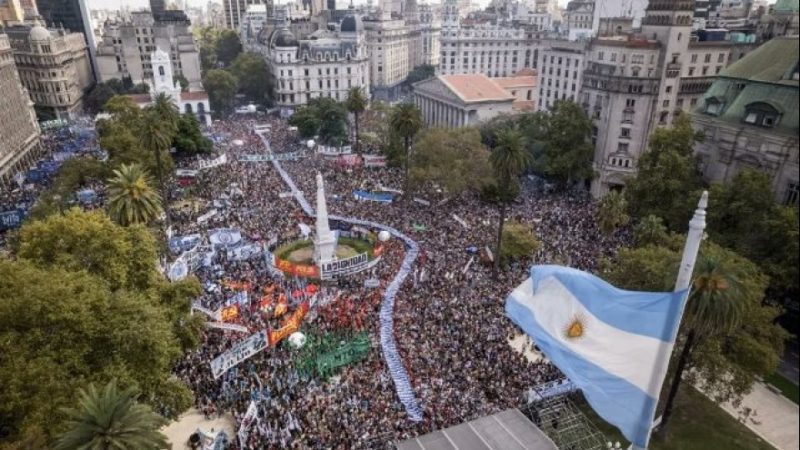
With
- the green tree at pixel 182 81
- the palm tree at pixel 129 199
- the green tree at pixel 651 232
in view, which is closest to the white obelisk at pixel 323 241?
the palm tree at pixel 129 199

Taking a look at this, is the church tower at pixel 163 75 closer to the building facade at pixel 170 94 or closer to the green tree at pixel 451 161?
the building facade at pixel 170 94

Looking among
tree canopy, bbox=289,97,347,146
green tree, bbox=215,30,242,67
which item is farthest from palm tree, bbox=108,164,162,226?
green tree, bbox=215,30,242,67

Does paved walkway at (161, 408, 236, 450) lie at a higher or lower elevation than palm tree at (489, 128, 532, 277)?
lower

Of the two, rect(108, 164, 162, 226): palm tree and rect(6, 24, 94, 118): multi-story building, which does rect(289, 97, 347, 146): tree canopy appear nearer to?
rect(108, 164, 162, 226): palm tree

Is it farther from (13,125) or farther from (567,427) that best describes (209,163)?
(567,427)

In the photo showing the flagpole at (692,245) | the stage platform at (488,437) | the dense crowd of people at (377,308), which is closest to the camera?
the flagpole at (692,245)
